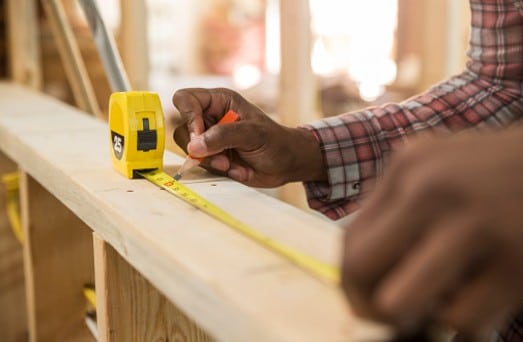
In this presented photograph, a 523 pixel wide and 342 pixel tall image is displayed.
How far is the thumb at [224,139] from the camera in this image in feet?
3.22

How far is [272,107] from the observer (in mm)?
3350

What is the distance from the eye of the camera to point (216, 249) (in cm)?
69

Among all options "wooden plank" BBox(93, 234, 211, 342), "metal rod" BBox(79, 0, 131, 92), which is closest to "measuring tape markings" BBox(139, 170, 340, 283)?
"wooden plank" BBox(93, 234, 211, 342)

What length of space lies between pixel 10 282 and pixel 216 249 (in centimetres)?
129

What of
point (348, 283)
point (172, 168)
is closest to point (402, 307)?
point (348, 283)

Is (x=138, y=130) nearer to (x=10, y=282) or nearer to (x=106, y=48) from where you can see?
(x=106, y=48)

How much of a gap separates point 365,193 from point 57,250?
0.62 m

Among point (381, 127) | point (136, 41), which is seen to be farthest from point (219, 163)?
point (136, 41)

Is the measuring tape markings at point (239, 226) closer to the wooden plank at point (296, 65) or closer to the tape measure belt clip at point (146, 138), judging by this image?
the tape measure belt clip at point (146, 138)

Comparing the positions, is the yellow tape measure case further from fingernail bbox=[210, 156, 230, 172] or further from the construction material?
the construction material

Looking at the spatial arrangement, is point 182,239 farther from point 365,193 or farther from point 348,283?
point 365,193

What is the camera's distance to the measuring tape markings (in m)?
0.63

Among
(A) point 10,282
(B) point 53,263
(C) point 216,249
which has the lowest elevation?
(A) point 10,282

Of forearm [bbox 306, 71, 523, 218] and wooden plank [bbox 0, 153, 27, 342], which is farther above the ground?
forearm [bbox 306, 71, 523, 218]
